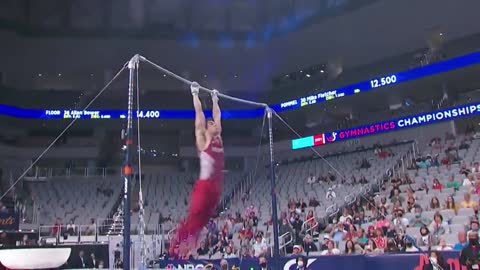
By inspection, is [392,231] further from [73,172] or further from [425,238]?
[73,172]

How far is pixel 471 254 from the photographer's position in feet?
32.1

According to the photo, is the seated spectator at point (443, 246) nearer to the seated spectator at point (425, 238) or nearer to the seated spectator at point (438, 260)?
the seated spectator at point (425, 238)

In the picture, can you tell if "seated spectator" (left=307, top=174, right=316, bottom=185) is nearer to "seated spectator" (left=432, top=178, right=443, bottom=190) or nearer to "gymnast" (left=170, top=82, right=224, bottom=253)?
"seated spectator" (left=432, top=178, right=443, bottom=190)

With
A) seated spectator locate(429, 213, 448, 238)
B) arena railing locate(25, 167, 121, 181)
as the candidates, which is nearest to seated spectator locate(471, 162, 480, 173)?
seated spectator locate(429, 213, 448, 238)

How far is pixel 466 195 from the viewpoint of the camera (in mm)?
14547

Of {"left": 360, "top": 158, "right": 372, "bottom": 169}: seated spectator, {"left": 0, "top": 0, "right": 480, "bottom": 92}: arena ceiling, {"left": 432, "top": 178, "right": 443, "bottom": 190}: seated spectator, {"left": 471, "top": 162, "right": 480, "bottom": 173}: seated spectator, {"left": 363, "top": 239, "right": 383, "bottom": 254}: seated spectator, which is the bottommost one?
{"left": 363, "top": 239, "right": 383, "bottom": 254}: seated spectator

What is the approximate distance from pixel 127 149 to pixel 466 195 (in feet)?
36.7

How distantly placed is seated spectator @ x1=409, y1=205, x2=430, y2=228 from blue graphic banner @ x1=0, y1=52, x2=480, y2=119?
815 centimetres

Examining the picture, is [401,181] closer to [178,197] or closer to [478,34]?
[478,34]

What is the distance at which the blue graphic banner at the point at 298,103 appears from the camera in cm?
2091

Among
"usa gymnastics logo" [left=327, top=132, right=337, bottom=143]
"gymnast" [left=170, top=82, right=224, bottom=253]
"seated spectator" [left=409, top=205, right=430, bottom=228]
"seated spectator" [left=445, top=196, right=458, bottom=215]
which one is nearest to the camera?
"gymnast" [left=170, top=82, right=224, bottom=253]

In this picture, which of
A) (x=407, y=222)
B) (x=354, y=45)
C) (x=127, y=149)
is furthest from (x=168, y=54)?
(x=127, y=149)

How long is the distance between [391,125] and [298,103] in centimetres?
522

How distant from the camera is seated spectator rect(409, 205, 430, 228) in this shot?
14.1 m
